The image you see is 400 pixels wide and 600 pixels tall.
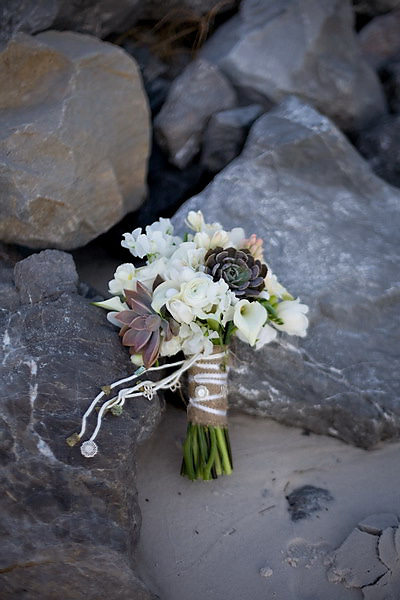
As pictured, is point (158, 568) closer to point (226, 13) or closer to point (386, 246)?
point (386, 246)

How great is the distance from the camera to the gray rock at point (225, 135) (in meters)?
3.47

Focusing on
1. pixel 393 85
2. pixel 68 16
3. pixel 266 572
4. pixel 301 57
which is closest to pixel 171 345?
pixel 266 572

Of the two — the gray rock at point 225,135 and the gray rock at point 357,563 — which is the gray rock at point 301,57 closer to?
the gray rock at point 225,135

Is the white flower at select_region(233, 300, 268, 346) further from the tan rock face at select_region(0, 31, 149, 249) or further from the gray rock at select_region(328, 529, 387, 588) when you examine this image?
the tan rock face at select_region(0, 31, 149, 249)

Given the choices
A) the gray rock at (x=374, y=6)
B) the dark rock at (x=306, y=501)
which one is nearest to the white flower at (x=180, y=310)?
the dark rock at (x=306, y=501)

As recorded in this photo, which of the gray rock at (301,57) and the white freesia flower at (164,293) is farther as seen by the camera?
the gray rock at (301,57)

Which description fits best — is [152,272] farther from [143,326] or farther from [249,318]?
[249,318]

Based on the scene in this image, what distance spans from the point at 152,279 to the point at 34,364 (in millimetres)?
478

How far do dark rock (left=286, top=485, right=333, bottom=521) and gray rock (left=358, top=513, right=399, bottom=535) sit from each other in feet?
0.56

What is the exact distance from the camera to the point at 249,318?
235cm

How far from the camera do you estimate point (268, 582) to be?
228cm

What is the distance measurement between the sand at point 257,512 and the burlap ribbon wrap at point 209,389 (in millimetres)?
241

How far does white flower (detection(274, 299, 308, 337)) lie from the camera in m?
2.49

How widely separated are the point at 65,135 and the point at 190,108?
85 cm
